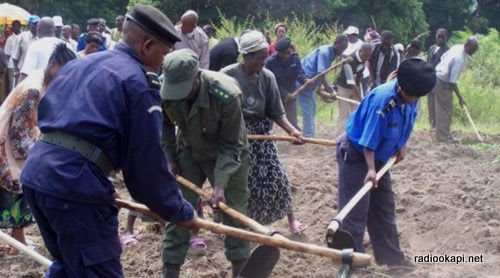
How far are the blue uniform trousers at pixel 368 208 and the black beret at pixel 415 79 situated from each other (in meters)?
0.57

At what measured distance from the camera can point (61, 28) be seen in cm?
1388

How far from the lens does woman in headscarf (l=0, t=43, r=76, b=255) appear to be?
5211 mm

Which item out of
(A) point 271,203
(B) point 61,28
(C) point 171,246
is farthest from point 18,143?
(B) point 61,28

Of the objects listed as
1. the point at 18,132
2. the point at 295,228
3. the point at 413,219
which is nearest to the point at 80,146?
the point at 18,132

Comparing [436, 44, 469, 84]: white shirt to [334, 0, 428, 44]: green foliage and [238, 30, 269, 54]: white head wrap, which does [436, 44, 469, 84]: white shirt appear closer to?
[238, 30, 269, 54]: white head wrap

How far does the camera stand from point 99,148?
324 cm

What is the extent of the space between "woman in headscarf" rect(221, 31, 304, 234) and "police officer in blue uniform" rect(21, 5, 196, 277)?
257cm

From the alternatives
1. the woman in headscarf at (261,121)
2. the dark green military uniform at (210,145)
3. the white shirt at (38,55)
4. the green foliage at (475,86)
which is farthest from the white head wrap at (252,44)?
the green foliage at (475,86)

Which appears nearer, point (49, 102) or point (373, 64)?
point (49, 102)

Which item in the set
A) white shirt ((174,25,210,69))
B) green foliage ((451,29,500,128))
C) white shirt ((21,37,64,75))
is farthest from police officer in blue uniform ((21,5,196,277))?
green foliage ((451,29,500,128))

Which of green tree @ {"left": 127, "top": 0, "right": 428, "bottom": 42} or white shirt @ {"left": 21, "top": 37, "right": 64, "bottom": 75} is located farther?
green tree @ {"left": 127, "top": 0, "right": 428, "bottom": 42}

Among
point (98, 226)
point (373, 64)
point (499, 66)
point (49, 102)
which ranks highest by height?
point (49, 102)

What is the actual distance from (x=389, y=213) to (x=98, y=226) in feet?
9.46

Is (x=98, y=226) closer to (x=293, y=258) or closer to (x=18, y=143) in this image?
(x=18, y=143)
